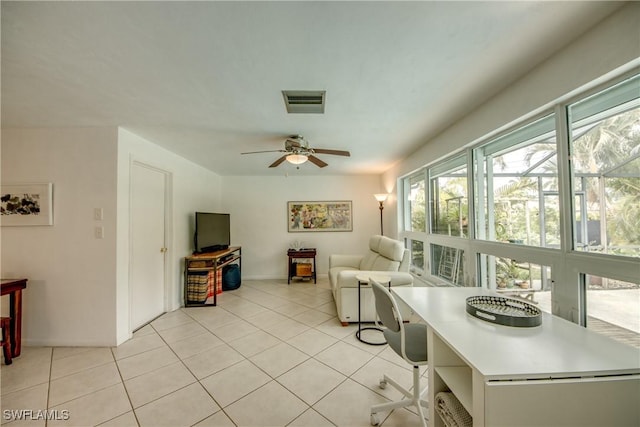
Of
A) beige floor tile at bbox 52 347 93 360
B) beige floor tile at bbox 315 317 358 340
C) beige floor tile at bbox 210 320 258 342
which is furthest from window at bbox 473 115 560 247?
beige floor tile at bbox 52 347 93 360

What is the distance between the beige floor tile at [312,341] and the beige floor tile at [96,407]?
1.37 metres

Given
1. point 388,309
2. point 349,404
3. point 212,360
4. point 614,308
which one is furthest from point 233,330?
point 614,308

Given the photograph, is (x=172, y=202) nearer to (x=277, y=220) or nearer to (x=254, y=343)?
(x=277, y=220)

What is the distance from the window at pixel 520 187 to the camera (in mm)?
1620

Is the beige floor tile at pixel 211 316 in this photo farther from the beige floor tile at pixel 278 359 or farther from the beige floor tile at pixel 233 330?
the beige floor tile at pixel 278 359

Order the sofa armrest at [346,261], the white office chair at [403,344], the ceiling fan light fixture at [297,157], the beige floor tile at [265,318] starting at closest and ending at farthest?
the white office chair at [403,344] → the ceiling fan light fixture at [297,157] → the beige floor tile at [265,318] → the sofa armrest at [346,261]

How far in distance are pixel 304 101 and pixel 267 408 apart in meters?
2.33

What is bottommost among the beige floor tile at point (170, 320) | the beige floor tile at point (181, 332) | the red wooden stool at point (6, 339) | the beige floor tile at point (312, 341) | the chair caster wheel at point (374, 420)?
the beige floor tile at point (170, 320)

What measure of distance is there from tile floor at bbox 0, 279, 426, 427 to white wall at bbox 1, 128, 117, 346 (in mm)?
262

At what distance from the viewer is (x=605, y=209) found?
4.31 ft

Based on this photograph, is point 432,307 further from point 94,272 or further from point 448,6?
point 94,272

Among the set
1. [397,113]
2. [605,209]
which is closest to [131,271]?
[397,113]

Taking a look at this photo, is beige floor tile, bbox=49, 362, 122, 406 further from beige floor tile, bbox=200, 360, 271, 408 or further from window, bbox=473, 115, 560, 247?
window, bbox=473, 115, 560, 247

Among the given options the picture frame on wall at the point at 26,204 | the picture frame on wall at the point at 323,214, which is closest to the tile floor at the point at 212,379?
the picture frame on wall at the point at 26,204
